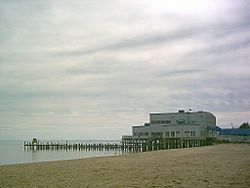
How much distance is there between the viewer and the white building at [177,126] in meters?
88.3

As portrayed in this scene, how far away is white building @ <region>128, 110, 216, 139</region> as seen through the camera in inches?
3477

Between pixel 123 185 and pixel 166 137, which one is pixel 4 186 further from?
pixel 166 137

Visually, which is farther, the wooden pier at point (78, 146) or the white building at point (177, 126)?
the wooden pier at point (78, 146)

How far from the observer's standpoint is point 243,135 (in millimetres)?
105625

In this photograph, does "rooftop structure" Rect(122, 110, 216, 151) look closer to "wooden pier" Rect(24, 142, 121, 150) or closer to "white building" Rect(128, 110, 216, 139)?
"white building" Rect(128, 110, 216, 139)

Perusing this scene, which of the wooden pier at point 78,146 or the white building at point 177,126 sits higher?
the white building at point 177,126

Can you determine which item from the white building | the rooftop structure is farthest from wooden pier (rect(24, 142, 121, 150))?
the white building

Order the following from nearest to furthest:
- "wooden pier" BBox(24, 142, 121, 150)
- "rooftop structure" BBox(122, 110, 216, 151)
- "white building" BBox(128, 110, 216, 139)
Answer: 1. "rooftop structure" BBox(122, 110, 216, 151)
2. "white building" BBox(128, 110, 216, 139)
3. "wooden pier" BBox(24, 142, 121, 150)

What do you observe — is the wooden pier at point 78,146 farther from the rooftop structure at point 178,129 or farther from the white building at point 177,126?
the white building at point 177,126

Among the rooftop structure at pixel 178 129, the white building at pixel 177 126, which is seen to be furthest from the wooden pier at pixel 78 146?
the white building at pixel 177 126

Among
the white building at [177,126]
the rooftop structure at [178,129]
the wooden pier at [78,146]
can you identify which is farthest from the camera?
the wooden pier at [78,146]

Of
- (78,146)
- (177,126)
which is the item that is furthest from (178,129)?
(78,146)

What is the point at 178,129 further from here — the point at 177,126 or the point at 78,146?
the point at 78,146

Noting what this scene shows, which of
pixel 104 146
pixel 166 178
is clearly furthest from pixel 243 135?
pixel 166 178
